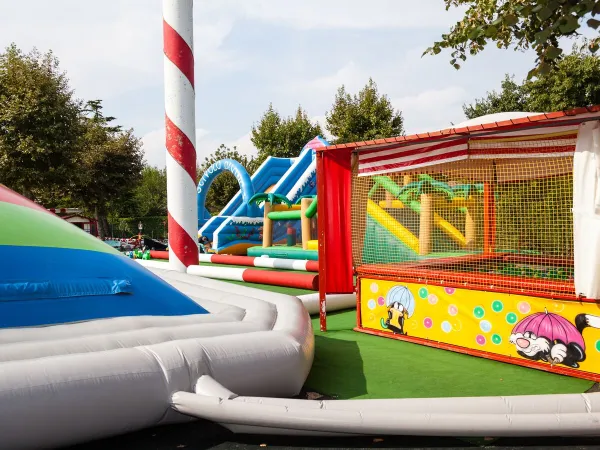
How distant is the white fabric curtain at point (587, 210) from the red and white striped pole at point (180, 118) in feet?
14.4

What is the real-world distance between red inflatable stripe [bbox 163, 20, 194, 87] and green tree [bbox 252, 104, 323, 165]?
25057 millimetres

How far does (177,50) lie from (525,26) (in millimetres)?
4684

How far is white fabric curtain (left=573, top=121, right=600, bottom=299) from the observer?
3.49 metres

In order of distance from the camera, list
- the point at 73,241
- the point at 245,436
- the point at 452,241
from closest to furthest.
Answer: the point at 245,436 → the point at 73,241 → the point at 452,241

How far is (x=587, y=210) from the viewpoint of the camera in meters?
3.53

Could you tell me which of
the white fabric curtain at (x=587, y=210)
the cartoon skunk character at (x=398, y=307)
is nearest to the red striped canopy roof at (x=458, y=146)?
the white fabric curtain at (x=587, y=210)

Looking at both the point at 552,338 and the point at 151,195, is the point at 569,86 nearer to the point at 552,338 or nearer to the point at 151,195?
the point at 552,338

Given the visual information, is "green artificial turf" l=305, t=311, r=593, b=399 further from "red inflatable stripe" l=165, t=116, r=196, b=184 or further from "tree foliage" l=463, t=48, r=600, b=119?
"tree foliage" l=463, t=48, r=600, b=119

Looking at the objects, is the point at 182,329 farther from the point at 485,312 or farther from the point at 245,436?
the point at 485,312

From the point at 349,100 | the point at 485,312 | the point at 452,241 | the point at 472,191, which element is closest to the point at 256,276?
the point at 452,241

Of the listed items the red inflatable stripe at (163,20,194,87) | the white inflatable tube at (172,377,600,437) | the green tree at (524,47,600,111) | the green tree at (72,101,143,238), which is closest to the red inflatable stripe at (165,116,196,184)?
the red inflatable stripe at (163,20,194,87)

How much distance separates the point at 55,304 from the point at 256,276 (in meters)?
4.22

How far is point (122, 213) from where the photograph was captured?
41.3 m

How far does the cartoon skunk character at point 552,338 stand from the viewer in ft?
12.2
